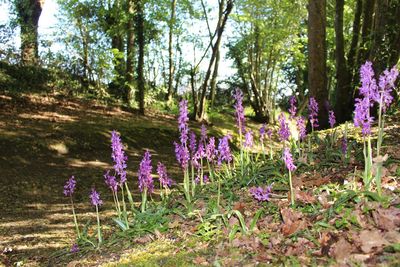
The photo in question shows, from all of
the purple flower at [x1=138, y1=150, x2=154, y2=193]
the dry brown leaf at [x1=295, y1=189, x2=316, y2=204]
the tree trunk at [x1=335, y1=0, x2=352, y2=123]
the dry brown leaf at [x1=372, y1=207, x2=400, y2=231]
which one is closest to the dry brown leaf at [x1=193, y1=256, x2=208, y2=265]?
the dry brown leaf at [x1=295, y1=189, x2=316, y2=204]

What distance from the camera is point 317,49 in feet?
25.6

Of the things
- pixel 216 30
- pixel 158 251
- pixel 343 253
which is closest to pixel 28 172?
pixel 158 251

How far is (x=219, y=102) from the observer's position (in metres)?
22.0

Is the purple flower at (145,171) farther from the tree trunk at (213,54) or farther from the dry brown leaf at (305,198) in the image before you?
the tree trunk at (213,54)

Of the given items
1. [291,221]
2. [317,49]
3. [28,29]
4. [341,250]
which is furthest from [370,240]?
→ [28,29]

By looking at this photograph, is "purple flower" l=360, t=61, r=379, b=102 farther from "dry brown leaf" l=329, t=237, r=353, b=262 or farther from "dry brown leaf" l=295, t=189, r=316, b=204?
"dry brown leaf" l=329, t=237, r=353, b=262

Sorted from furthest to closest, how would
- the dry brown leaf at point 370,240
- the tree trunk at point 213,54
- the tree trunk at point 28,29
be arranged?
the tree trunk at point 213,54, the tree trunk at point 28,29, the dry brown leaf at point 370,240

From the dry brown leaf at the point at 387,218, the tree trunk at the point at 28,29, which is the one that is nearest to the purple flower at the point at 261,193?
the dry brown leaf at the point at 387,218

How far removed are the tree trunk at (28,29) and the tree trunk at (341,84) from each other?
370 inches

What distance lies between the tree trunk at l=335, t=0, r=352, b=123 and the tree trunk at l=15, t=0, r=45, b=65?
9395 millimetres

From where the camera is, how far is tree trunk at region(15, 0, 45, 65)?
41.2 ft

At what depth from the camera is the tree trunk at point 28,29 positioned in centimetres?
1255

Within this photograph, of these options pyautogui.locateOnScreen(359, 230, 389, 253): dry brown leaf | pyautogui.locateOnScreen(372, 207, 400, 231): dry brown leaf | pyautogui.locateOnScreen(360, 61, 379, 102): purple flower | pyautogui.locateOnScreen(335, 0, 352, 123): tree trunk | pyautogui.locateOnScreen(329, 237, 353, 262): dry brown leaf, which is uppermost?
pyautogui.locateOnScreen(335, 0, 352, 123): tree trunk

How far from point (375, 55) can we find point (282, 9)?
11.6m
